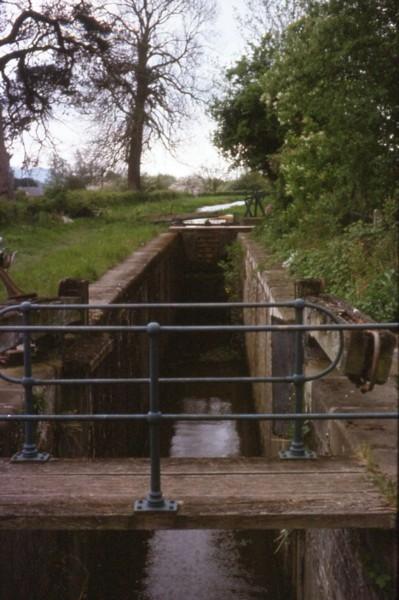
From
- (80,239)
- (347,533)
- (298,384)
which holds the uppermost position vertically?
(80,239)

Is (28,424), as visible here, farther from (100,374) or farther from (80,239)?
(80,239)

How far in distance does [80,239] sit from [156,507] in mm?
17335

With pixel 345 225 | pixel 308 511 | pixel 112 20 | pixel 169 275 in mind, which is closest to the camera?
pixel 308 511

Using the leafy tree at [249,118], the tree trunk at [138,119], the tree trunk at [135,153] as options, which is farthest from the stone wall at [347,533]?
the tree trunk at [135,153]

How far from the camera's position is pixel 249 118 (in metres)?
18.6

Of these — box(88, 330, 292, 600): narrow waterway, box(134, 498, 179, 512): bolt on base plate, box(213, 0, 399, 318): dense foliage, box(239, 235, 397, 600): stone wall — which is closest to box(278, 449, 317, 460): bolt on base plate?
box(239, 235, 397, 600): stone wall

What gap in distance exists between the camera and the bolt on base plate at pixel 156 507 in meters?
3.62

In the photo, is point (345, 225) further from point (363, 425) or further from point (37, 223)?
point (37, 223)

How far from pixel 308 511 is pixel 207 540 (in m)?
5.08

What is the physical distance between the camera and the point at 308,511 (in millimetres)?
3604

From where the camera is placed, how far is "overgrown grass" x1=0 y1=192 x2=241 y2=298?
39.0 feet

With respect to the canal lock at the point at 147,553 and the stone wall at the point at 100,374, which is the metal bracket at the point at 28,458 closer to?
the stone wall at the point at 100,374

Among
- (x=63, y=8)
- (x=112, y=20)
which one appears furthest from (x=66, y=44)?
(x=112, y=20)

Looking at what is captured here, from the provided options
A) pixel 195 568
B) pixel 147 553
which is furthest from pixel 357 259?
pixel 147 553
